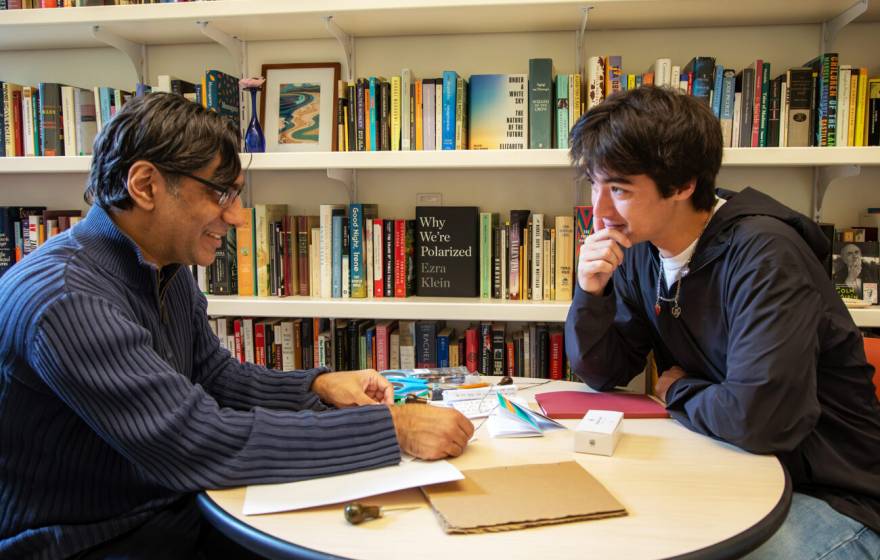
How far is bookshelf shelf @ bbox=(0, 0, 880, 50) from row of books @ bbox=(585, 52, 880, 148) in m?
0.17

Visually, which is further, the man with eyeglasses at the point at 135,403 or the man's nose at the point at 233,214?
the man's nose at the point at 233,214

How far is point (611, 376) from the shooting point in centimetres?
157

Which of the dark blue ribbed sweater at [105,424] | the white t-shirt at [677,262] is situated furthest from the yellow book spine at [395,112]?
the dark blue ribbed sweater at [105,424]

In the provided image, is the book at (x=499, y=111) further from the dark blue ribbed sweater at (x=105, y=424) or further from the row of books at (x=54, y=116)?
the dark blue ribbed sweater at (x=105, y=424)

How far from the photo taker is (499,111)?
230cm

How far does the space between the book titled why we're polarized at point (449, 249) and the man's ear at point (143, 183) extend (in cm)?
123

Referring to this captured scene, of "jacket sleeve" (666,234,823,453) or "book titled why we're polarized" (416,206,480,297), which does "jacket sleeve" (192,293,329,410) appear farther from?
"book titled why we're polarized" (416,206,480,297)

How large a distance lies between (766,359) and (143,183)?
3.71 ft

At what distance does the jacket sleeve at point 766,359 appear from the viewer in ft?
3.83

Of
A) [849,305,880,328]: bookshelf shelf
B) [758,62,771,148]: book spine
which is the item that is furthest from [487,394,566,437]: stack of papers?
[758,62,771,148]: book spine

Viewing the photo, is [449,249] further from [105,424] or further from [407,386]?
[105,424]

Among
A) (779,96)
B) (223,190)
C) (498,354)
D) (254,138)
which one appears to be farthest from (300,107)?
(779,96)

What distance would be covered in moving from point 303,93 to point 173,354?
142cm

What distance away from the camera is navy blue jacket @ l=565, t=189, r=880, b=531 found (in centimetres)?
118
